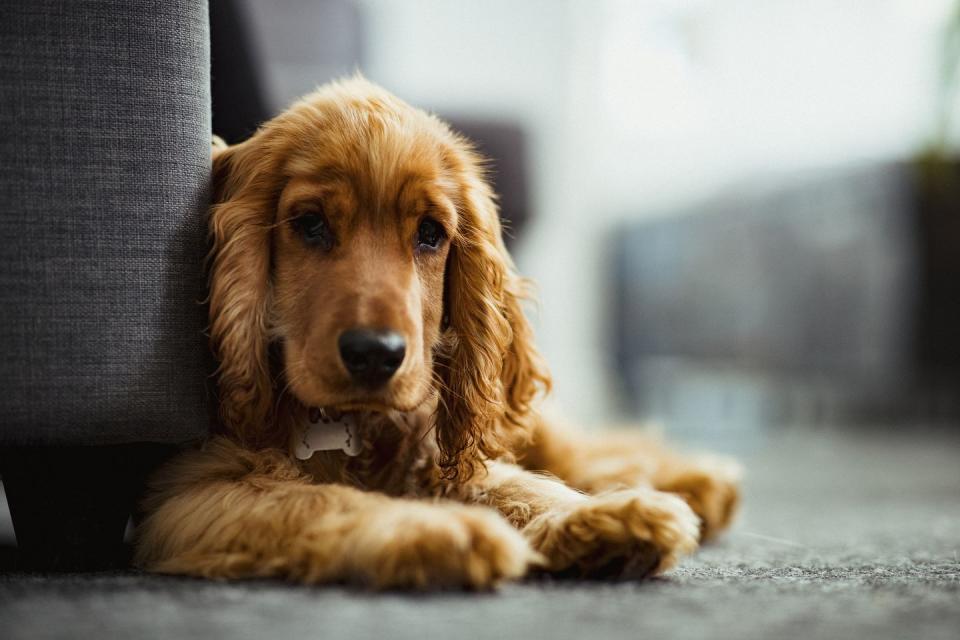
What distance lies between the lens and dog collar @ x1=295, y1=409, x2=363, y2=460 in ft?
5.07

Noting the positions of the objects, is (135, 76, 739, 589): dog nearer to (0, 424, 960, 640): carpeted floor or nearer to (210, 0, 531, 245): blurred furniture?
(0, 424, 960, 640): carpeted floor

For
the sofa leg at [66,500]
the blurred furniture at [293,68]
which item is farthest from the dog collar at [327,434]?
the blurred furniture at [293,68]

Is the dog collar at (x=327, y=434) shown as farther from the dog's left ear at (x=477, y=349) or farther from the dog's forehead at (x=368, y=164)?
the dog's forehead at (x=368, y=164)

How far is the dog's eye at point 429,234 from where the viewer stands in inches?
63.5

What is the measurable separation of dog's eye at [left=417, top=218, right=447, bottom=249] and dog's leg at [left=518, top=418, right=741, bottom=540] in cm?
57

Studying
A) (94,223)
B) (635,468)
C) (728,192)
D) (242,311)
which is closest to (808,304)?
(728,192)

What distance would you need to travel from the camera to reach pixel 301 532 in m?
1.27

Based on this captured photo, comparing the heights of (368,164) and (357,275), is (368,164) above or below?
above

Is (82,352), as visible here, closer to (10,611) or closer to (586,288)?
(10,611)

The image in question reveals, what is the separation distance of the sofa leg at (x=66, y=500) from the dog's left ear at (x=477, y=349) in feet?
1.80

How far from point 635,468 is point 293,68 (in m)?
2.28

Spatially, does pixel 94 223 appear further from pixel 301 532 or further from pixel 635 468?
pixel 635 468

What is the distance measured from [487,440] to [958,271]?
4.80m

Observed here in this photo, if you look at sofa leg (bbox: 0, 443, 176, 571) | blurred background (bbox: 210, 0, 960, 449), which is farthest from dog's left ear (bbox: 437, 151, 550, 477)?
blurred background (bbox: 210, 0, 960, 449)
